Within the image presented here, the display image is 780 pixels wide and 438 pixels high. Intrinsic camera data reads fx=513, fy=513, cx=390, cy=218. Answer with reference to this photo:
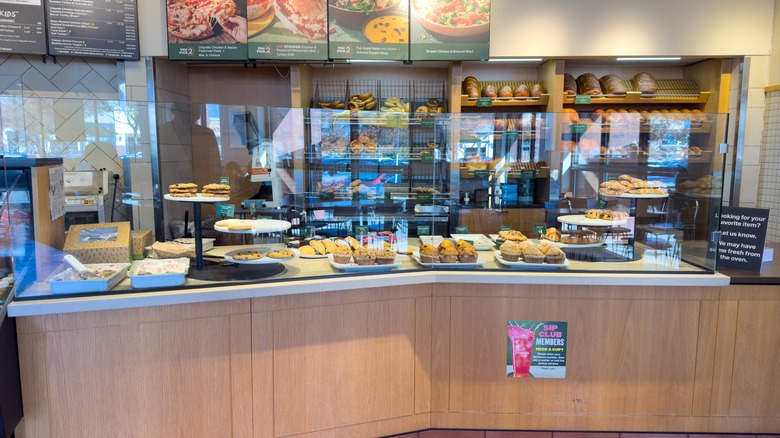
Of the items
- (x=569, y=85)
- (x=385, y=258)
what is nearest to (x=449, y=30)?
(x=569, y=85)

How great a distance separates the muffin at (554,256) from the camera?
2.39m

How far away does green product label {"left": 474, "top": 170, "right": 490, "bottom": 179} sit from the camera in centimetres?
279

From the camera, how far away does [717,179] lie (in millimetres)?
2396

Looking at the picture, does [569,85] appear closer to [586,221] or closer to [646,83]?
[646,83]

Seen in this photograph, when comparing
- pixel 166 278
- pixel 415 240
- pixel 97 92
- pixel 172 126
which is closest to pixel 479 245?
pixel 415 240

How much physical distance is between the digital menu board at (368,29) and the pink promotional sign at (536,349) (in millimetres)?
2533

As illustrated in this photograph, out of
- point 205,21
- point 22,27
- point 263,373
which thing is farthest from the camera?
point 205,21

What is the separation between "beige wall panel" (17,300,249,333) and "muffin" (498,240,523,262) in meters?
1.19

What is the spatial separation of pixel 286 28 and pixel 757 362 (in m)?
3.71

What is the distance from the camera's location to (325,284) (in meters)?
2.22

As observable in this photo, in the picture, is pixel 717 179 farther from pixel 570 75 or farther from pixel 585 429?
pixel 570 75

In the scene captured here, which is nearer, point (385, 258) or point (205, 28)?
point (385, 258)

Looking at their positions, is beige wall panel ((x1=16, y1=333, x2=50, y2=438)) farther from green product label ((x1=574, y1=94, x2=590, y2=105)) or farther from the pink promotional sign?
green product label ((x1=574, y1=94, x2=590, y2=105))

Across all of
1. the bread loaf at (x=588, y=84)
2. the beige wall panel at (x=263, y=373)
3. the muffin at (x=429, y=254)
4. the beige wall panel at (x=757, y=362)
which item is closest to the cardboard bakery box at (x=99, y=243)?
the beige wall panel at (x=263, y=373)
